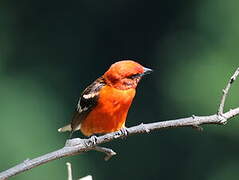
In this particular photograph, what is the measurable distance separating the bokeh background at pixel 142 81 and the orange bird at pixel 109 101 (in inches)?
335

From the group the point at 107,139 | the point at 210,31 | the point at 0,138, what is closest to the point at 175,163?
the point at 210,31

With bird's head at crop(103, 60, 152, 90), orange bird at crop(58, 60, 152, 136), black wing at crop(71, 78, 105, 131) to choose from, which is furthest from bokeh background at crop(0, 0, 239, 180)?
bird's head at crop(103, 60, 152, 90)

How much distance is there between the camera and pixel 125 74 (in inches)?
163

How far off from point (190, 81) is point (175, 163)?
71.7 inches

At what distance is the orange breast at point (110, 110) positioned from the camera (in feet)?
14.3

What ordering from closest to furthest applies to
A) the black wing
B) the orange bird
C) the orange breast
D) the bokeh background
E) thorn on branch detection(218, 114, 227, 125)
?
thorn on branch detection(218, 114, 227, 125), the orange bird, the orange breast, the black wing, the bokeh background

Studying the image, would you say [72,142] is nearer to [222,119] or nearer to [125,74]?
[222,119]

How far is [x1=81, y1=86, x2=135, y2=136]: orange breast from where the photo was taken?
437cm

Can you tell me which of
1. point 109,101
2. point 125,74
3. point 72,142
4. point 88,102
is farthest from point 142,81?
point 72,142

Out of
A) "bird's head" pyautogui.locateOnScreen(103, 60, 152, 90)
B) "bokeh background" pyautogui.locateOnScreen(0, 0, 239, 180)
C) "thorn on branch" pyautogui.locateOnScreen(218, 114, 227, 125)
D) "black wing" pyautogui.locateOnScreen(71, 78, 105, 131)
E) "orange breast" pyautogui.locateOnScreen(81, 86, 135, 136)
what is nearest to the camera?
"thorn on branch" pyautogui.locateOnScreen(218, 114, 227, 125)

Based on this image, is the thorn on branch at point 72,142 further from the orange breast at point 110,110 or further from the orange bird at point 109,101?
the orange breast at point 110,110

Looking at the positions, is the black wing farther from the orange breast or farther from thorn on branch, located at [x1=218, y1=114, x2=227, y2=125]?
thorn on branch, located at [x1=218, y1=114, x2=227, y2=125]

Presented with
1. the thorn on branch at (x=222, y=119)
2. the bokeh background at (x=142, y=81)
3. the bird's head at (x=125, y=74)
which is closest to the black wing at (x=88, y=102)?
the bird's head at (x=125, y=74)

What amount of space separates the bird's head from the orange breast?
0.14 ft
